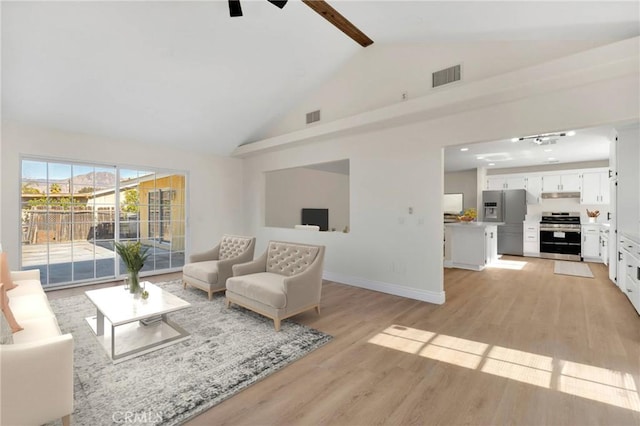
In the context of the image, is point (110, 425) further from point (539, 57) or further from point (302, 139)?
point (539, 57)

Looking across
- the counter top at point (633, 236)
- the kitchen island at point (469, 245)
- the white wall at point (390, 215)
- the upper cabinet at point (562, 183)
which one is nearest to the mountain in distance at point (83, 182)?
the white wall at point (390, 215)

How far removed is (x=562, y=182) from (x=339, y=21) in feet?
24.9

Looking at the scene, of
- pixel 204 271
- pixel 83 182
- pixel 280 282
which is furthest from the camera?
pixel 83 182

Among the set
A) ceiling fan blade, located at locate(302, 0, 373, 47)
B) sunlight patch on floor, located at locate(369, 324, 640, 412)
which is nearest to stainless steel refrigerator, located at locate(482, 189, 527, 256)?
ceiling fan blade, located at locate(302, 0, 373, 47)

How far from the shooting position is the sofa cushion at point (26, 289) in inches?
118

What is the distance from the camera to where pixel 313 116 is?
563 centimetres

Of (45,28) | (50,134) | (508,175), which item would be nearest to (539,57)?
(45,28)

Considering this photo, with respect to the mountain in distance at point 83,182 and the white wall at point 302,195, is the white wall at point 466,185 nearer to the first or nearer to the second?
the white wall at point 302,195

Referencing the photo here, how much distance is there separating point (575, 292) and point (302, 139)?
17.2 feet

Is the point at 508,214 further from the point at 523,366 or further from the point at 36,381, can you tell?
the point at 36,381

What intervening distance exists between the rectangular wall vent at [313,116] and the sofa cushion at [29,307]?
15.3 feet

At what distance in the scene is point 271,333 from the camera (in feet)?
10.1

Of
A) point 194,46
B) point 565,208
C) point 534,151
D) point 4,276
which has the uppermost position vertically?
point 194,46

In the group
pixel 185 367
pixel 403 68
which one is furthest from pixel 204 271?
pixel 403 68
